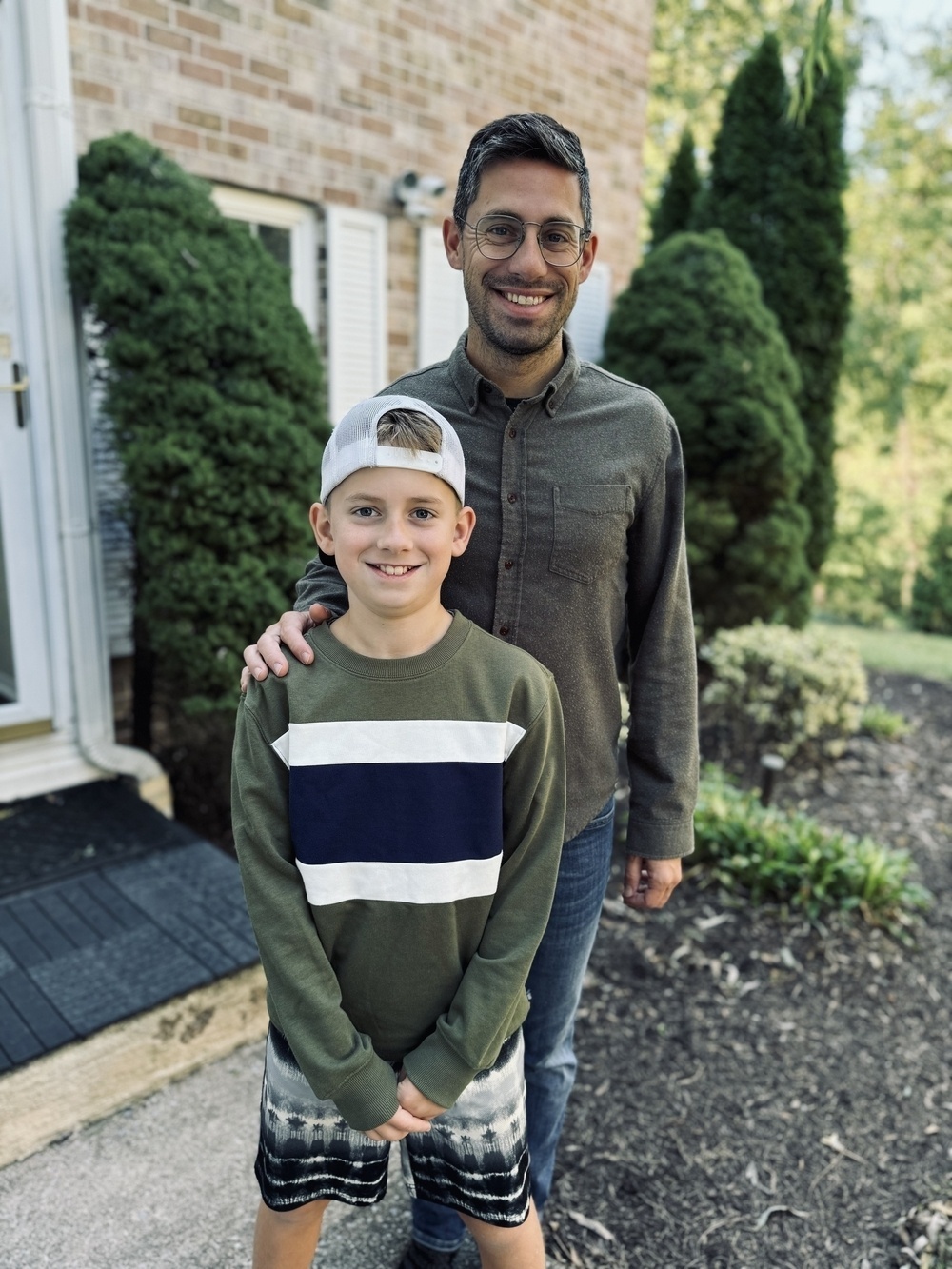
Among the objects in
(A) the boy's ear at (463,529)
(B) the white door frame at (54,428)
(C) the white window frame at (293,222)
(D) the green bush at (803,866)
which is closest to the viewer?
(A) the boy's ear at (463,529)

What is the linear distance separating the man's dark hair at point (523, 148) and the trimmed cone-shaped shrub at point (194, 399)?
195 cm

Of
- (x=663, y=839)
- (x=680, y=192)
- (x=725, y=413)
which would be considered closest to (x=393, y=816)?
(x=663, y=839)

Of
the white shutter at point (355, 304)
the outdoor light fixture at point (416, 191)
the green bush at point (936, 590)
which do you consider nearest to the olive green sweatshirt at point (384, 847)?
the white shutter at point (355, 304)

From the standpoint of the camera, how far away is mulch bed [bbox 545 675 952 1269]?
210 cm

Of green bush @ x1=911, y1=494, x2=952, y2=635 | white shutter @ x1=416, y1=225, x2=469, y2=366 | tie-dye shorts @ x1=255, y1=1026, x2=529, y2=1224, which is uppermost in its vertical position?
white shutter @ x1=416, y1=225, x2=469, y2=366

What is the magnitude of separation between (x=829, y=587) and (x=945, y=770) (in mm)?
10952

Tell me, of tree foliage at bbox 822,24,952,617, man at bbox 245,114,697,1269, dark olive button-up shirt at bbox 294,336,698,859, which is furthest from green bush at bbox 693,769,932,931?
tree foliage at bbox 822,24,952,617

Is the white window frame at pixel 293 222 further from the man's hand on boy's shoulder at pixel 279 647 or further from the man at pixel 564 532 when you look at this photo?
the man's hand on boy's shoulder at pixel 279 647

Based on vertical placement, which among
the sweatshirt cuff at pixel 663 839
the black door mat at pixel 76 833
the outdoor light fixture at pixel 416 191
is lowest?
the black door mat at pixel 76 833

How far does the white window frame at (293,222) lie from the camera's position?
13.0 feet

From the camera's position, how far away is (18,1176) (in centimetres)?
207

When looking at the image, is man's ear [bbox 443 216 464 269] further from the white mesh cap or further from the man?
the white mesh cap

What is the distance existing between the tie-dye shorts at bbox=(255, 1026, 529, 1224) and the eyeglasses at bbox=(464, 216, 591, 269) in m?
1.25

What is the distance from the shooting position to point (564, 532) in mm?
1524
